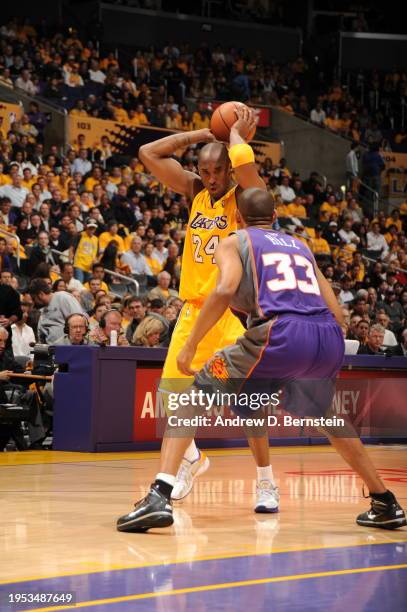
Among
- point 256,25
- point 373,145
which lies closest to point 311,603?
point 373,145

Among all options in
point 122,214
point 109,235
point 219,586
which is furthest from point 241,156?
point 122,214

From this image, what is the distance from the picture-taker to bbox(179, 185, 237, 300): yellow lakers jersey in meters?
6.36

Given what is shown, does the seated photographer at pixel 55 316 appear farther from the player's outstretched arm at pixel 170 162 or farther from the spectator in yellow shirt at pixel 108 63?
the spectator in yellow shirt at pixel 108 63

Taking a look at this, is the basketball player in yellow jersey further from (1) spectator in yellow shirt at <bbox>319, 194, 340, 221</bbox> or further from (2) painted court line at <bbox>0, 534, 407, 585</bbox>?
(1) spectator in yellow shirt at <bbox>319, 194, 340, 221</bbox>

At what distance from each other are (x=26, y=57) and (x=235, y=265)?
19935mm

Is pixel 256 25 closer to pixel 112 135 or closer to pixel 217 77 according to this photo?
pixel 217 77

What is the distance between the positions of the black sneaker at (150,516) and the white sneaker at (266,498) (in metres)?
0.95

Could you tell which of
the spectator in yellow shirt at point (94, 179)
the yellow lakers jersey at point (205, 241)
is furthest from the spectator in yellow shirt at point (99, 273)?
the yellow lakers jersey at point (205, 241)

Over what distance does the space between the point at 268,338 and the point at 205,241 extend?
49.9 inches

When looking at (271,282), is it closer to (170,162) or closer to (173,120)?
(170,162)

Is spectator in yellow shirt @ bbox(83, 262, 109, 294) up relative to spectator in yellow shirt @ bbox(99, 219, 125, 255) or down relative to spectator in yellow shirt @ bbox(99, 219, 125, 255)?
down

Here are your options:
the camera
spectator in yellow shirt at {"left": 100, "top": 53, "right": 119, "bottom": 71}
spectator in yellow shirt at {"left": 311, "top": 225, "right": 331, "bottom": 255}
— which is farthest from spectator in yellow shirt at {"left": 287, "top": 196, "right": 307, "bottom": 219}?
the camera

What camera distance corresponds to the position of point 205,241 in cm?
639

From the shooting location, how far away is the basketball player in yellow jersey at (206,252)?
6273 millimetres
